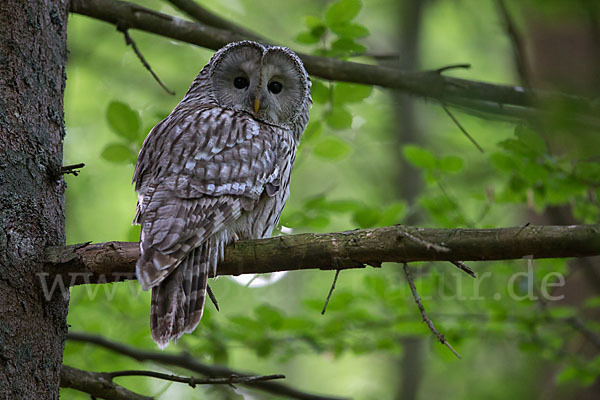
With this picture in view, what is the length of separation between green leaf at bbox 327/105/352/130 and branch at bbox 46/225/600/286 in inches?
57.0

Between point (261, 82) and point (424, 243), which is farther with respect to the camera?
point (261, 82)

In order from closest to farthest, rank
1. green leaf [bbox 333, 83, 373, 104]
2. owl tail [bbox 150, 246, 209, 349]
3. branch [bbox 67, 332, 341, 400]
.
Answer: owl tail [bbox 150, 246, 209, 349] < branch [bbox 67, 332, 341, 400] < green leaf [bbox 333, 83, 373, 104]

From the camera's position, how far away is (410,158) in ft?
12.5

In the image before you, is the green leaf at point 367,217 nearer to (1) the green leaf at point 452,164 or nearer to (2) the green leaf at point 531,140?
(1) the green leaf at point 452,164

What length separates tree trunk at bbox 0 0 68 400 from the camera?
2.46m

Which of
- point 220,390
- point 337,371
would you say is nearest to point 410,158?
point 220,390

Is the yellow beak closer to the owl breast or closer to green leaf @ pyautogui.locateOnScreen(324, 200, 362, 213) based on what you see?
the owl breast

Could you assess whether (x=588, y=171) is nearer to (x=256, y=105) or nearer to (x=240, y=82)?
(x=256, y=105)

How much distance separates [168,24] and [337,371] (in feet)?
36.2

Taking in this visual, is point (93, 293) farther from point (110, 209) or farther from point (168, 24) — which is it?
point (110, 209)

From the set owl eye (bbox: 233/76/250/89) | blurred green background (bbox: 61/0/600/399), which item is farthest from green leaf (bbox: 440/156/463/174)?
owl eye (bbox: 233/76/250/89)

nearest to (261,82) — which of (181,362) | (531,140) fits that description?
(531,140)

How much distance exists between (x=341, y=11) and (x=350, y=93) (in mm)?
504

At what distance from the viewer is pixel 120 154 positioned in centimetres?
344
